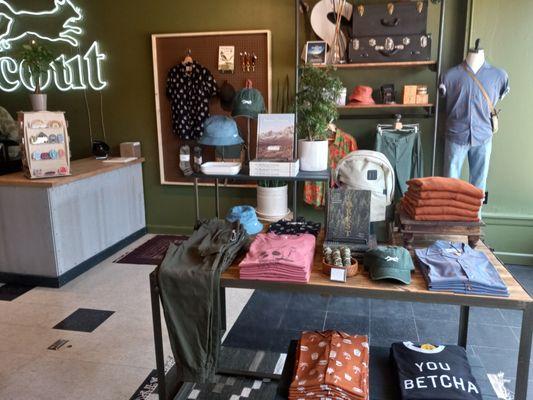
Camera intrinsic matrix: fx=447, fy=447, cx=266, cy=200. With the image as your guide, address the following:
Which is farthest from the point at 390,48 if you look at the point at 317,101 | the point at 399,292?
the point at 399,292

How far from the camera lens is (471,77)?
3.75 m

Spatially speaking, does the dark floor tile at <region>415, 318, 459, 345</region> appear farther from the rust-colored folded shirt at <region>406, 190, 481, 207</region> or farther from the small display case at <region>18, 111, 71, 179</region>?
the small display case at <region>18, 111, 71, 179</region>

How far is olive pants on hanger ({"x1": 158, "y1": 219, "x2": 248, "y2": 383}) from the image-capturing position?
1.75 m


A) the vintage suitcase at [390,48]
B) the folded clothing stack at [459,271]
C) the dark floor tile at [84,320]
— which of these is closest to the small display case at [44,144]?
the dark floor tile at [84,320]

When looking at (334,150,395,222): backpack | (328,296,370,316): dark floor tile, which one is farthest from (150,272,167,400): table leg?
(328,296,370,316): dark floor tile

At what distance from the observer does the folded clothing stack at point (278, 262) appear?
1.75 meters

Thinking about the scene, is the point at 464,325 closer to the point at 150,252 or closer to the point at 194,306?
the point at 194,306

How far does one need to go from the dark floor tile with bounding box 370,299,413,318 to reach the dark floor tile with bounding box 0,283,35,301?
2739mm

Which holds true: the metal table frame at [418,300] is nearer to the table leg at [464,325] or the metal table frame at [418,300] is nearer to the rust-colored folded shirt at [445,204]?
the rust-colored folded shirt at [445,204]

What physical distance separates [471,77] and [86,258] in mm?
3672

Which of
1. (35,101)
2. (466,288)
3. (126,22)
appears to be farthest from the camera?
(126,22)

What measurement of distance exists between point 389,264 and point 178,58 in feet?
11.7

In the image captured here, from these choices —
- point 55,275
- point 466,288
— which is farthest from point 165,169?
point 466,288

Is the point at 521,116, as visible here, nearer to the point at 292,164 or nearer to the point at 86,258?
the point at 292,164
